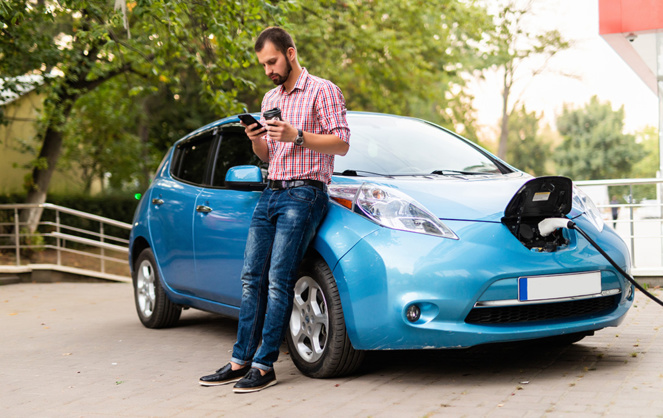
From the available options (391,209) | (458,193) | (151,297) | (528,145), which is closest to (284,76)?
(391,209)

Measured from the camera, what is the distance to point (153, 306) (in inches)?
268

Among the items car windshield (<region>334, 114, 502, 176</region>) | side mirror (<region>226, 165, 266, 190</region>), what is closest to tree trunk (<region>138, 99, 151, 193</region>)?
car windshield (<region>334, 114, 502, 176</region>)

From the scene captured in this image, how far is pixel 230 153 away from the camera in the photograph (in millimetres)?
5797

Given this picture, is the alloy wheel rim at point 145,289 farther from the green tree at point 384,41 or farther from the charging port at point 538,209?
the green tree at point 384,41

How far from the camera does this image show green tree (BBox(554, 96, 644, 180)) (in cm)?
5588

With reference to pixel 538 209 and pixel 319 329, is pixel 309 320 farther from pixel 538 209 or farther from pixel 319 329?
pixel 538 209

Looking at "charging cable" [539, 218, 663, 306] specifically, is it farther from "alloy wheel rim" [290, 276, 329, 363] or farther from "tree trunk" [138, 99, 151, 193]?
"tree trunk" [138, 99, 151, 193]

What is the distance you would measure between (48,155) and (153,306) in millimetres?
11697

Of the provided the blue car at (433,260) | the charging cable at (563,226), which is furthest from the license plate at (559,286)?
the charging cable at (563,226)

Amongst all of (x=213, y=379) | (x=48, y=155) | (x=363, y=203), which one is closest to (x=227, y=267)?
(x=213, y=379)

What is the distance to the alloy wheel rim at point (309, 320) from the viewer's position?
14.6ft

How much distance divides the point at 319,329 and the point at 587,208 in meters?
1.80

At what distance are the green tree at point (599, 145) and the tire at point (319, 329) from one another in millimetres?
54434

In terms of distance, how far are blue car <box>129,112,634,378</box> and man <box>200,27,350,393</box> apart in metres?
0.17
